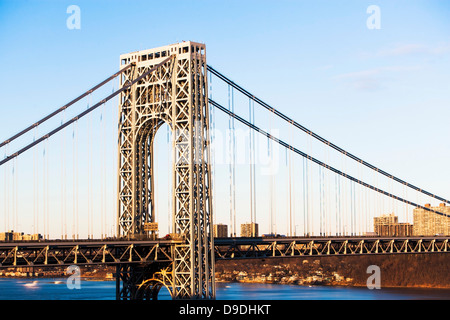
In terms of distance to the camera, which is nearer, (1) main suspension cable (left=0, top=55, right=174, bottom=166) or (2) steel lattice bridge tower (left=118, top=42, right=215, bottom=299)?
(1) main suspension cable (left=0, top=55, right=174, bottom=166)

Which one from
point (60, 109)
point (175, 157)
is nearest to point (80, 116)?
point (60, 109)

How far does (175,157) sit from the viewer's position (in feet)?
204

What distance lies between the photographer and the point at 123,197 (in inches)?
2569

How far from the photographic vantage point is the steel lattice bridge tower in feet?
202

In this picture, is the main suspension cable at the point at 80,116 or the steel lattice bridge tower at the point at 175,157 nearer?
the main suspension cable at the point at 80,116

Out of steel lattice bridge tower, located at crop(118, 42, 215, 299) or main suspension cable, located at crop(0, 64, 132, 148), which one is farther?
steel lattice bridge tower, located at crop(118, 42, 215, 299)

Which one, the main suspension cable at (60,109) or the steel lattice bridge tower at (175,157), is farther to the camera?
the steel lattice bridge tower at (175,157)

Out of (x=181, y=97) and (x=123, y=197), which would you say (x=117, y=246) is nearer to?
(x=123, y=197)

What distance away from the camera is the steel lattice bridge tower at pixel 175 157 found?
61.5 metres

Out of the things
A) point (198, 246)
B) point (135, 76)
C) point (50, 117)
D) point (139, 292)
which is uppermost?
point (135, 76)

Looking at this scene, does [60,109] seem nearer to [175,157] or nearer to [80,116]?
[80,116]

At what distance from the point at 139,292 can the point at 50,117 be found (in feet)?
55.3
